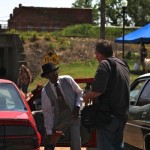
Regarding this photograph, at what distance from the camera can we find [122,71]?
267 inches

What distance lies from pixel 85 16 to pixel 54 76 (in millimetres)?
63288

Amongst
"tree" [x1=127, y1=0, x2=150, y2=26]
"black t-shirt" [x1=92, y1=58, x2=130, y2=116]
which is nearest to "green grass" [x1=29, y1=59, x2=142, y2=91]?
"black t-shirt" [x1=92, y1=58, x2=130, y2=116]

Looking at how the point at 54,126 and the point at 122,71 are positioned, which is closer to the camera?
the point at 122,71

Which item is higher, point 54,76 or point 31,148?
point 54,76

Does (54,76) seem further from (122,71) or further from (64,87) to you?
(122,71)

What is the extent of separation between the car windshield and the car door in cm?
162

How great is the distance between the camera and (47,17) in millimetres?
69250

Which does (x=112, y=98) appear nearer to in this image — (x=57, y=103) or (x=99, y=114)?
(x=99, y=114)

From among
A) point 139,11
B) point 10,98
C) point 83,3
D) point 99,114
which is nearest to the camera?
point 99,114

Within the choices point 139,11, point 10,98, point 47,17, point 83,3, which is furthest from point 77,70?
point 83,3

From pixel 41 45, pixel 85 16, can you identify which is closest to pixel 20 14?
pixel 85 16

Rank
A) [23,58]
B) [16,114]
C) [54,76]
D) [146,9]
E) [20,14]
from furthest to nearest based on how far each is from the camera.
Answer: [146,9], [20,14], [23,58], [54,76], [16,114]

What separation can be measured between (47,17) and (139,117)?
2445 inches

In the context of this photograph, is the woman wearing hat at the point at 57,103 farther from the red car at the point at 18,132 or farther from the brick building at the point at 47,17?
the brick building at the point at 47,17
